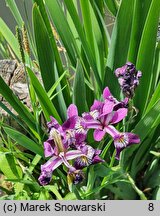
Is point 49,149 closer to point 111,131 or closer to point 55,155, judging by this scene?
point 55,155

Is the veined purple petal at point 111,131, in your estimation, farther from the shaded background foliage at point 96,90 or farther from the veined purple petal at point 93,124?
the shaded background foliage at point 96,90

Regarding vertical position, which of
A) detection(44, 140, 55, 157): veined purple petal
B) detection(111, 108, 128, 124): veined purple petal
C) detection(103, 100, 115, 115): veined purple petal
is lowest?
detection(44, 140, 55, 157): veined purple petal

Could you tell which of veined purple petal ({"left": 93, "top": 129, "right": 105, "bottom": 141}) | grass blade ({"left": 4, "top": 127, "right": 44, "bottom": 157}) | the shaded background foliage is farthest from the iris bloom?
grass blade ({"left": 4, "top": 127, "right": 44, "bottom": 157})

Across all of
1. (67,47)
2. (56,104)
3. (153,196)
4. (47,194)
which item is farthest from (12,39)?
(153,196)

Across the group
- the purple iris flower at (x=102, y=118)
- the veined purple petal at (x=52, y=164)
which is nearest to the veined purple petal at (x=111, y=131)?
the purple iris flower at (x=102, y=118)

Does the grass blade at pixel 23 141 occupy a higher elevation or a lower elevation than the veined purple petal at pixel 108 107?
lower

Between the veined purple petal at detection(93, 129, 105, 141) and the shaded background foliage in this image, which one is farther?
the shaded background foliage

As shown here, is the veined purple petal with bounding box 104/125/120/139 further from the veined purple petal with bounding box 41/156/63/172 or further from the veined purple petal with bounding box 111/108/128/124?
the veined purple petal with bounding box 41/156/63/172

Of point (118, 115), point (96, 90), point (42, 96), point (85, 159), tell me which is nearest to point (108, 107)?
point (118, 115)

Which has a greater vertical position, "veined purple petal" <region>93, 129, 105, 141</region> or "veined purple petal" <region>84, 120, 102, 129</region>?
"veined purple petal" <region>84, 120, 102, 129</region>
